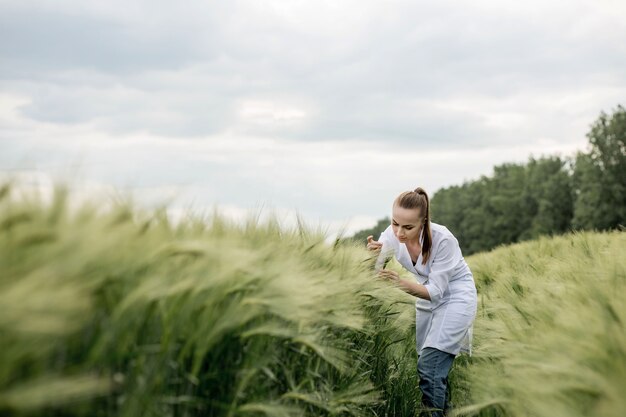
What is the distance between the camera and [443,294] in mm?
5363

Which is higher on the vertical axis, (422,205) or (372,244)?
(422,205)

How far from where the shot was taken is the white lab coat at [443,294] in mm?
5141

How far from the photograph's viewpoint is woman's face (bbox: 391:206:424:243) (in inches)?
199

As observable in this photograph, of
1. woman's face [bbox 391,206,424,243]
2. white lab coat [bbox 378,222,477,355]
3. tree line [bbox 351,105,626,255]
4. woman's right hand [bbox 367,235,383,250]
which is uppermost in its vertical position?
woman's face [bbox 391,206,424,243]

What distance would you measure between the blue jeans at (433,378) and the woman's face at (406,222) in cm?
93

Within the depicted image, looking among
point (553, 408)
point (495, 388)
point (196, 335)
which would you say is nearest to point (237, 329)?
point (196, 335)

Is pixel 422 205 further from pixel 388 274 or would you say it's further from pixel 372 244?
pixel 388 274

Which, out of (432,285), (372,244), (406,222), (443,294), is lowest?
(443,294)

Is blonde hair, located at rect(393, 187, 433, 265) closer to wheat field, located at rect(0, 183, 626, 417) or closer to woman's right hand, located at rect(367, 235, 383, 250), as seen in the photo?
woman's right hand, located at rect(367, 235, 383, 250)

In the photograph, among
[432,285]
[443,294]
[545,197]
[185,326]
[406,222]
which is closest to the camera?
[185,326]

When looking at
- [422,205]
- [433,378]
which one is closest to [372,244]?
[422,205]

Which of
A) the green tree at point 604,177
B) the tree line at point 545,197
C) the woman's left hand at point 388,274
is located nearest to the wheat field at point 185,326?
the woman's left hand at point 388,274

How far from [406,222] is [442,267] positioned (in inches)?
20.2

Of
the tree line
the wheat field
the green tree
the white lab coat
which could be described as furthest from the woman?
the green tree
